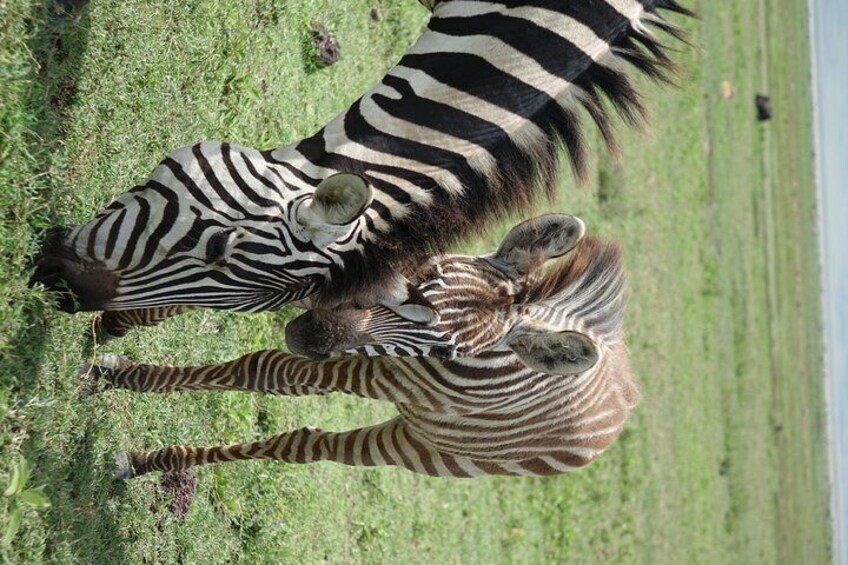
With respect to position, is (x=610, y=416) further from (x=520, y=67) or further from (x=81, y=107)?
(x=81, y=107)

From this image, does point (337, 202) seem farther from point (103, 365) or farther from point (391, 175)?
point (103, 365)

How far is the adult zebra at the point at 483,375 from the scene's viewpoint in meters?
4.34

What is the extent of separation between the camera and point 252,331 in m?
6.39

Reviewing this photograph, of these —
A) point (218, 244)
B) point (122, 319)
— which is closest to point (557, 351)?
point (218, 244)

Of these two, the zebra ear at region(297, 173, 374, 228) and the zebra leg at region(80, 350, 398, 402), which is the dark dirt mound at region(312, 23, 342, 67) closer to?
the zebra leg at region(80, 350, 398, 402)

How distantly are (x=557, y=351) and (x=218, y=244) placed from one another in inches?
67.2

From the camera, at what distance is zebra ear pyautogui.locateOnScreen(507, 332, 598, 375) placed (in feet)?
13.7

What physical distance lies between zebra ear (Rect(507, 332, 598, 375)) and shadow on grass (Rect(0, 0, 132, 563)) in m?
2.28

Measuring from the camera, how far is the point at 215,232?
355 cm

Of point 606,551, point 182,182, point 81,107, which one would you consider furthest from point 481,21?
point 606,551

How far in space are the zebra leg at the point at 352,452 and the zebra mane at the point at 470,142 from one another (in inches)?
65.8

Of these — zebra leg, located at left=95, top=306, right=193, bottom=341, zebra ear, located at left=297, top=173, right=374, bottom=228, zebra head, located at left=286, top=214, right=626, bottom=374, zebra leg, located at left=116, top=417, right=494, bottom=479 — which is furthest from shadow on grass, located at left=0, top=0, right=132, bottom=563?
zebra ear, located at left=297, top=173, right=374, bottom=228

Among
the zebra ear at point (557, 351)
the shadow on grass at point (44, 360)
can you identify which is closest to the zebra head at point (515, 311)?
the zebra ear at point (557, 351)

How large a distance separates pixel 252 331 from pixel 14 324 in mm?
2520
